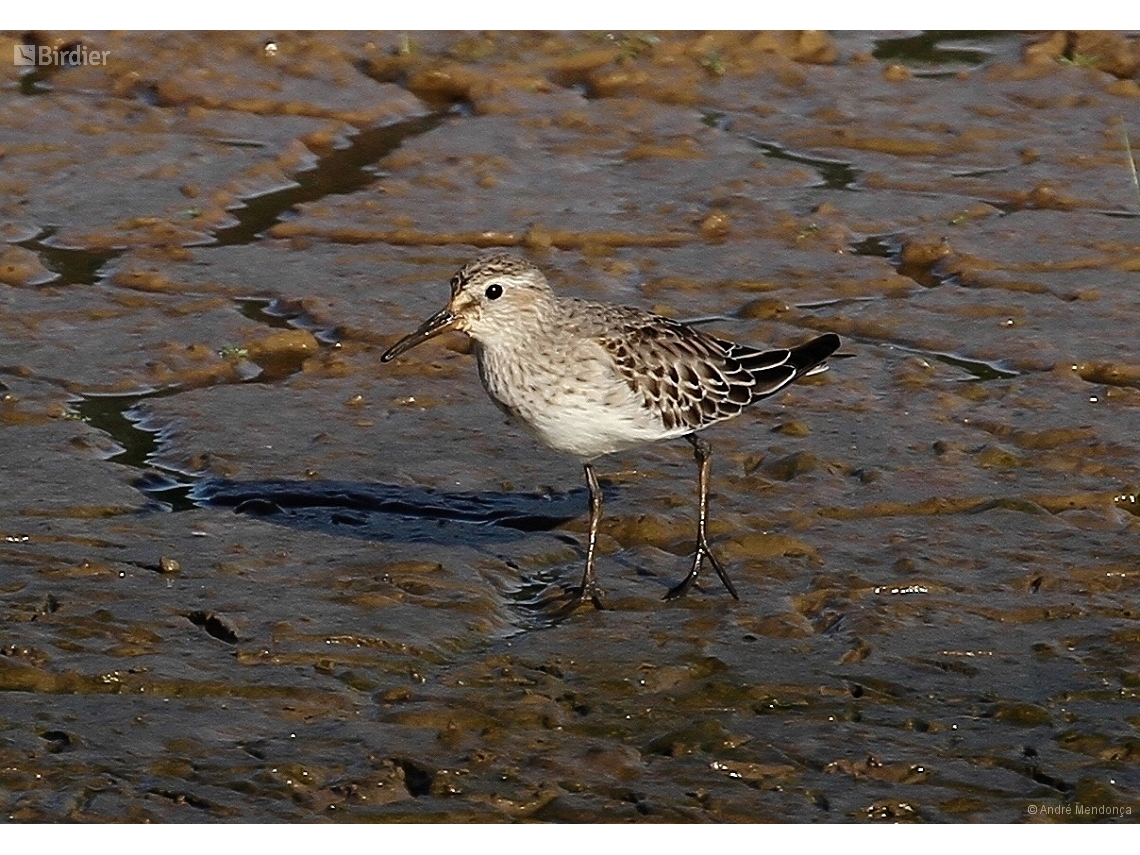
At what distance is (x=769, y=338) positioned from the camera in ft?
30.4

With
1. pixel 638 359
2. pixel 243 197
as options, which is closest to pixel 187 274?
pixel 243 197

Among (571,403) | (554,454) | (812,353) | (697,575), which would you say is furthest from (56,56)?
(697,575)

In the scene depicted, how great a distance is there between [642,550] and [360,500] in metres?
1.15

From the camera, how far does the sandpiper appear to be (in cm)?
697

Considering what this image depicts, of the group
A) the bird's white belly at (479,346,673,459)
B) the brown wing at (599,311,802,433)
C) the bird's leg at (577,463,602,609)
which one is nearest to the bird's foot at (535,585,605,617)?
the bird's leg at (577,463,602,609)

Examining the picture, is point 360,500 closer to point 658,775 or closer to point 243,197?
point 658,775

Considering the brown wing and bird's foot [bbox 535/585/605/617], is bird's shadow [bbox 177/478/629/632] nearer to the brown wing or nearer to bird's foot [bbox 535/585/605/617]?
bird's foot [bbox 535/585/605/617]

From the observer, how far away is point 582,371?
23.0 feet

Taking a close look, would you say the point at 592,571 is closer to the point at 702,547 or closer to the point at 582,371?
the point at 702,547

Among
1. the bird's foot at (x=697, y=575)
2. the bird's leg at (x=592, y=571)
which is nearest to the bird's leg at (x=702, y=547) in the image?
the bird's foot at (x=697, y=575)

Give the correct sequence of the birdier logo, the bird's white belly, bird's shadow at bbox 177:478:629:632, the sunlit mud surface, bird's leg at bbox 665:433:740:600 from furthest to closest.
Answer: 1. the birdier logo
2. bird's shadow at bbox 177:478:629:632
3. bird's leg at bbox 665:433:740:600
4. the bird's white belly
5. the sunlit mud surface

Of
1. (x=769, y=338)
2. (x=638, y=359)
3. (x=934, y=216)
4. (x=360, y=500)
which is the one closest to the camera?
(x=638, y=359)

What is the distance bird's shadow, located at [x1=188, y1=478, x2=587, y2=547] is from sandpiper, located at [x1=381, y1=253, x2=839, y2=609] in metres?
0.60

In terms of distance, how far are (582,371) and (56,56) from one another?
22.4ft
